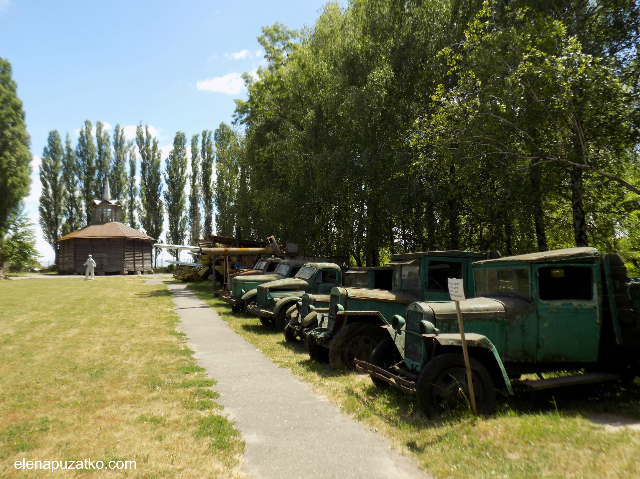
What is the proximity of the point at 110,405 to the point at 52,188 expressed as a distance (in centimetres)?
5676

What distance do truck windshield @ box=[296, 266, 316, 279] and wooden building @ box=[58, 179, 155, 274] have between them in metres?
36.9

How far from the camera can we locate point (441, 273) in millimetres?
8062

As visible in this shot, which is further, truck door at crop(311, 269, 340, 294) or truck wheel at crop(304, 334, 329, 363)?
truck door at crop(311, 269, 340, 294)

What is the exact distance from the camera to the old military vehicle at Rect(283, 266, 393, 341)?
9.78m

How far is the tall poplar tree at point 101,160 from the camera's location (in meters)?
54.9

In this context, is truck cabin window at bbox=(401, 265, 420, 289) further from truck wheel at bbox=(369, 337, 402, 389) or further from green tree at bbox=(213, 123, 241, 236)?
green tree at bbox=(213, 123, 241, 236)

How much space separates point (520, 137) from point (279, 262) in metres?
9.31

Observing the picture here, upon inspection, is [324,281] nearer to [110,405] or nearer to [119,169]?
[110,405]

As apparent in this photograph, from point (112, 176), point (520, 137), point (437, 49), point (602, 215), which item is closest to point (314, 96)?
point (437, 49)

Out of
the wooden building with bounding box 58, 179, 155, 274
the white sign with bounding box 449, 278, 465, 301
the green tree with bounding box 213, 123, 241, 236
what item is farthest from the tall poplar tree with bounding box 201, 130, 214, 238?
the white sign with bounding box 449, 278, 465, 301

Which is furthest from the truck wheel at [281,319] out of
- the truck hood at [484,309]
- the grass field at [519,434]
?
the truck hood at [484,309]

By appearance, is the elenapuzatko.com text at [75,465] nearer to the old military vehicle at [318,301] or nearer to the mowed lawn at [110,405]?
the mowed lawn at [110,405]

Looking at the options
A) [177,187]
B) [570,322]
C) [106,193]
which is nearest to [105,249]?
[106,193]

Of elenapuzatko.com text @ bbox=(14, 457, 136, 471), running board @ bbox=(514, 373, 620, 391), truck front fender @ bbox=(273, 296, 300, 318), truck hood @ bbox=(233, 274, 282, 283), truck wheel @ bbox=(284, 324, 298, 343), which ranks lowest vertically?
elenapuzatko.com text @ bbox=(14, 457, 136, 471)
